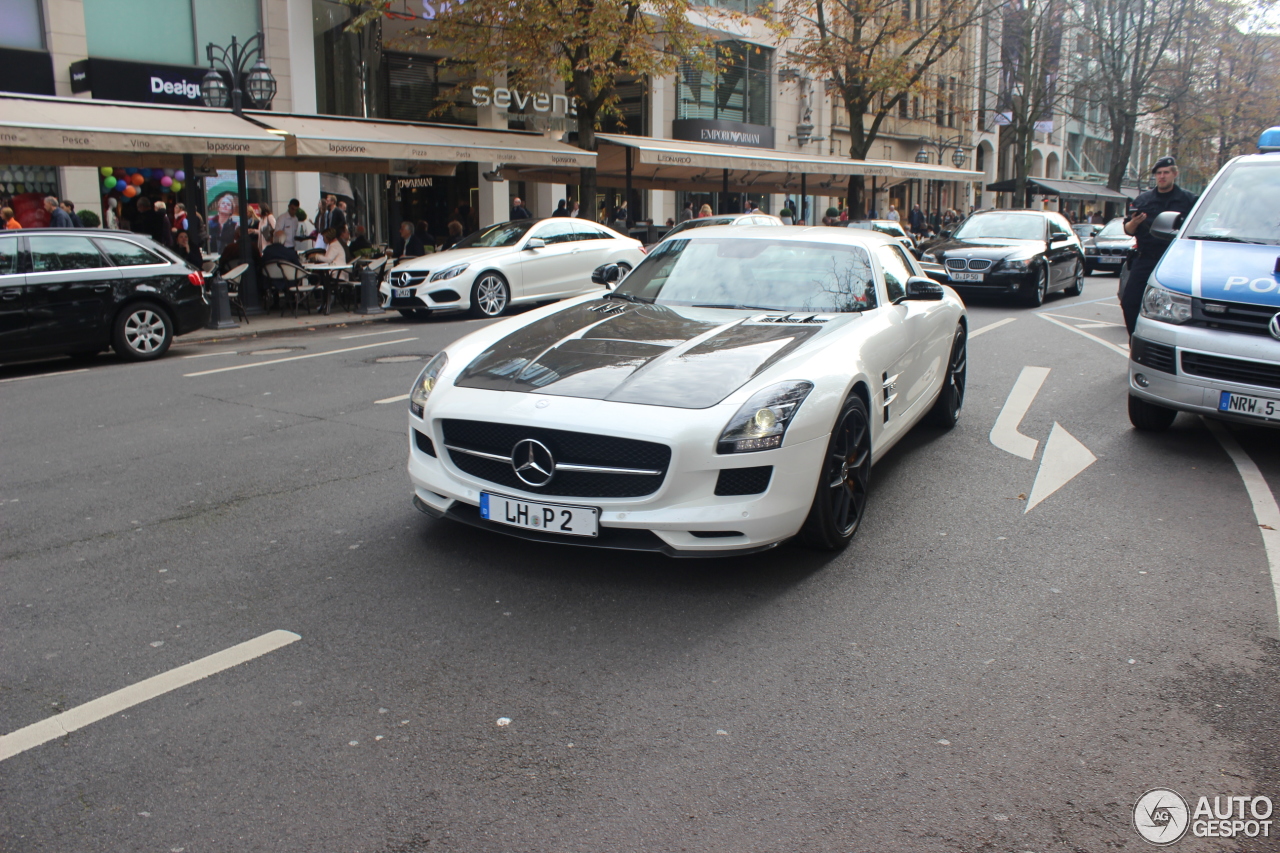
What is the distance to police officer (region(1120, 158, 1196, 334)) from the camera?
9477 mm

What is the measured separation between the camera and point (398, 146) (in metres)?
16.2

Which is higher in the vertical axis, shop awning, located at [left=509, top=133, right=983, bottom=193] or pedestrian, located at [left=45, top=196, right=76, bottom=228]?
shop awning, located at [left=509, top=133, right=983, bottom=193]

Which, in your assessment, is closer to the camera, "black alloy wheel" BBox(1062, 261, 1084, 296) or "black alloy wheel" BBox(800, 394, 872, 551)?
"black alloy wheel" BBox(800, 394, 872, 551)

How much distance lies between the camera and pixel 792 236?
6.08 metres

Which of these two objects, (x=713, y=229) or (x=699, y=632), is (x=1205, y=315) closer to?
(x=713, y=229)

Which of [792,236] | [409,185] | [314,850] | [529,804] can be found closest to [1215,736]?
[529,804]

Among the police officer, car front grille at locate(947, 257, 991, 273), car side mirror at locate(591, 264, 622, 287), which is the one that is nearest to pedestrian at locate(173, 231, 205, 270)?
car side mirror at locate(591, 264, 622, 287)

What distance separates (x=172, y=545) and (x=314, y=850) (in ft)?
9.07

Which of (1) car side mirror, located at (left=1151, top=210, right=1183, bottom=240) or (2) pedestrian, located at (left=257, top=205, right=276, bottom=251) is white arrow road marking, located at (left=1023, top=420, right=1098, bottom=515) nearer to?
(1) car side mirror, located at (left=1151, top=210, right=1183, bottom=240)

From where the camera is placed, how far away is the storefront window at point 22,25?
17969 mm

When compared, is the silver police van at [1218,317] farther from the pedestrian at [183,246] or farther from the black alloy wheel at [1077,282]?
the pedestrian at [183,246]

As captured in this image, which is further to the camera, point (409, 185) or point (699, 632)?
point (409, 185)

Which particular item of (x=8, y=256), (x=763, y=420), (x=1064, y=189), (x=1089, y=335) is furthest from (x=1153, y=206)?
(x=1064, y=189)

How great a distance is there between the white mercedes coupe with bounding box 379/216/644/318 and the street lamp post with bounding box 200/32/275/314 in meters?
1.99
